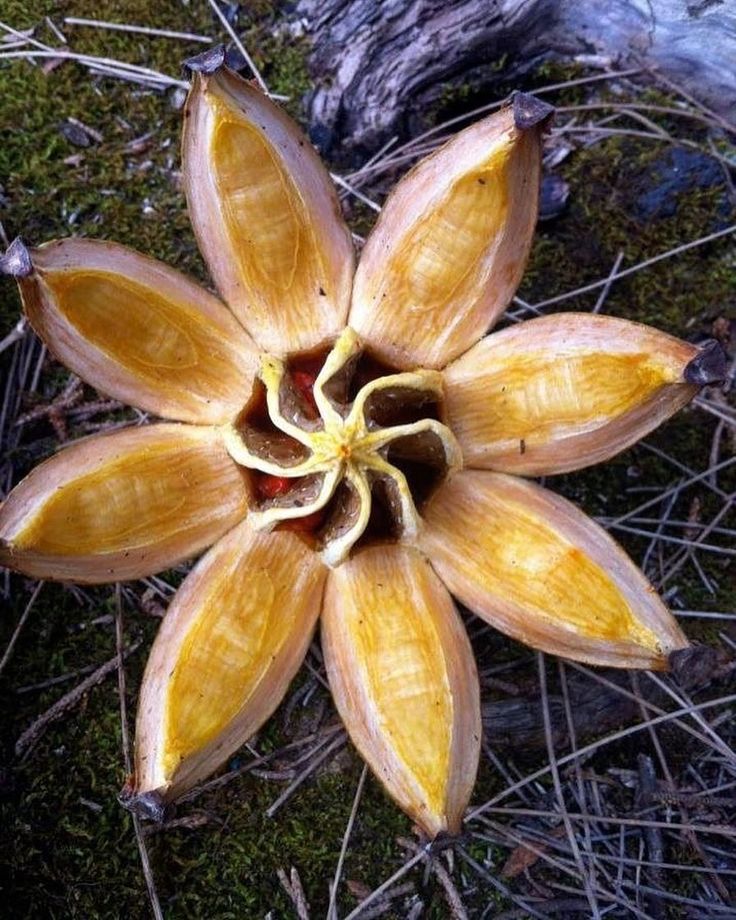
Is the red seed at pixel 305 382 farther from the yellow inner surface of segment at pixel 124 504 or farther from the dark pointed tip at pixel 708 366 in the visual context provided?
the dark pointed tip at pixel 708 366

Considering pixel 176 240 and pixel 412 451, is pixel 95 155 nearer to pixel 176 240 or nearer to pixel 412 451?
pixel 176 240

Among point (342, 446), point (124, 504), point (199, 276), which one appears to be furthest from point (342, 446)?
point (199, 276)

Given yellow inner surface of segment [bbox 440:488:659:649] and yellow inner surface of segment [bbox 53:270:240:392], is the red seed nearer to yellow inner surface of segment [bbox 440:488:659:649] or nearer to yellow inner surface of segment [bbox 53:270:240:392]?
yellow inner surface of segment [bbox 53:270:240:392]

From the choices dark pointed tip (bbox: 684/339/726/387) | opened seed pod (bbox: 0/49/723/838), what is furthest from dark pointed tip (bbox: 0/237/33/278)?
dark pointed tip (bbox: 684/339/726/387)

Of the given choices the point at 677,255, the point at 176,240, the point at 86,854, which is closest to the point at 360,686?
the point at 86,854

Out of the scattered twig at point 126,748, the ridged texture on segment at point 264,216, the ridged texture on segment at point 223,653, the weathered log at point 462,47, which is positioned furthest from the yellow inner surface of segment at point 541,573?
the weathered log at point 462,47
